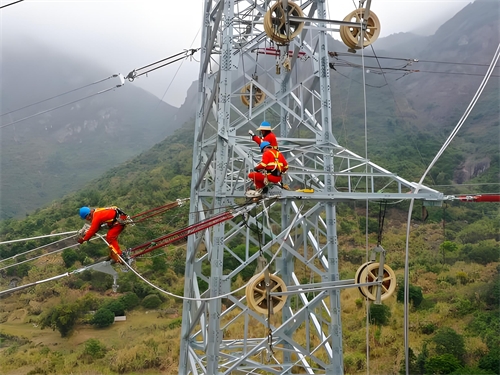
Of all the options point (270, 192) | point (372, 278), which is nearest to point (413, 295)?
point (372, 278)

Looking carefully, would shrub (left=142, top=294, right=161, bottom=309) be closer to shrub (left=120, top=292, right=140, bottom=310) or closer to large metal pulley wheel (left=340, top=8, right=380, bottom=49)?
shrub (left=120, top=292, right=140, bottom=310)

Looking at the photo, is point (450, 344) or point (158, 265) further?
point (158, 265)

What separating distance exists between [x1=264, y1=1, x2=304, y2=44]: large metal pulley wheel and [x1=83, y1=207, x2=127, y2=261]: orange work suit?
445cm

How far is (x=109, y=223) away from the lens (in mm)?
6977

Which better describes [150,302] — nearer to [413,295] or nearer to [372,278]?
[413,295]

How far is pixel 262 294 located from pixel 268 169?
2.15m

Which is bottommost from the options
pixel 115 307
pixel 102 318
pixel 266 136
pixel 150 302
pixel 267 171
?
pixel 102 318

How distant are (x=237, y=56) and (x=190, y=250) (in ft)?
15.5

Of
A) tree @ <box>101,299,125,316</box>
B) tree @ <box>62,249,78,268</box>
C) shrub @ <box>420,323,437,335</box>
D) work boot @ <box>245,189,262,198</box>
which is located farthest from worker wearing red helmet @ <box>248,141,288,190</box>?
tree @ <box>62,249,78,268</box>

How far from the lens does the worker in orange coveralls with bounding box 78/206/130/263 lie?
672cm

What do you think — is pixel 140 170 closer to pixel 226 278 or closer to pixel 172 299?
pixel 172 299

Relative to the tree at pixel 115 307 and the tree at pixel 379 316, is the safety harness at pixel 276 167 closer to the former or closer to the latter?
the tree at pixel 379 316

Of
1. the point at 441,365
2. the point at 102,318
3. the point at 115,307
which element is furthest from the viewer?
the point at 115,307

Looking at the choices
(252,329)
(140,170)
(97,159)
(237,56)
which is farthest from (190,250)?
(97,159)
